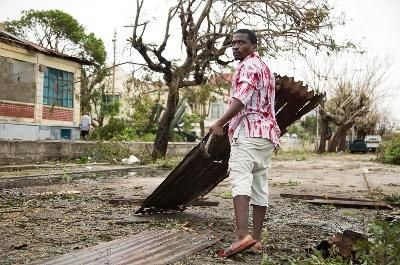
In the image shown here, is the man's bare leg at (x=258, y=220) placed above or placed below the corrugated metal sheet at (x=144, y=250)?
above

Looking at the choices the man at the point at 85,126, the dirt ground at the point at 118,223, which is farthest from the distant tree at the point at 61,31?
the dirt ground at the point at 118,223

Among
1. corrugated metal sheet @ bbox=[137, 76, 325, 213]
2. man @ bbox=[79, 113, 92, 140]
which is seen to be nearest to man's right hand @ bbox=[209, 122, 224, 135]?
corrugated metal sheet @ bbox=[137, 76, 325, 213]

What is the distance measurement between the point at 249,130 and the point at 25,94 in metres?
16.8

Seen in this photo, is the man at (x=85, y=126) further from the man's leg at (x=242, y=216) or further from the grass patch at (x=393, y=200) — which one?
the man's leg at (x=242, y=216)

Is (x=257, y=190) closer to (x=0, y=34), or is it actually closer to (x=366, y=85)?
(x=0, y=34)

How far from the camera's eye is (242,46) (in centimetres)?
339

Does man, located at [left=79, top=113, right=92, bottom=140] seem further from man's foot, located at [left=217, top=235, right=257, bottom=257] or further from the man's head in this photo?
man's foot, located at [left=217, top=235, right=257, bottom=257]

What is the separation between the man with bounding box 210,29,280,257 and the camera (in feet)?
10.5

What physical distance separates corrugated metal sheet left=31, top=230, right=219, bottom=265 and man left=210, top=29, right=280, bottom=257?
14.5 inches

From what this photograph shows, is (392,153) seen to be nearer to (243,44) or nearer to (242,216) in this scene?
(243,44)

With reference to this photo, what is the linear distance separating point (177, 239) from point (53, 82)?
17881 millimetres

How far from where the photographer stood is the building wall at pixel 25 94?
17000mm

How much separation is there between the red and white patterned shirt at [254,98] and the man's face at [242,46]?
4 centimetres

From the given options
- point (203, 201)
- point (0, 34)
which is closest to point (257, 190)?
point (203, 201)
